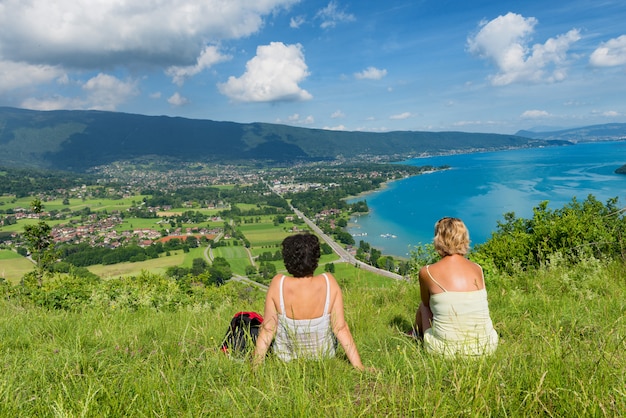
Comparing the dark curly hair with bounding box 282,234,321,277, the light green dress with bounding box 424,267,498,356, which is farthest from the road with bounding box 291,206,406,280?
the dark curly hair with bounding box 282,234,321,277

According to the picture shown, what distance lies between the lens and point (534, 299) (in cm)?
357

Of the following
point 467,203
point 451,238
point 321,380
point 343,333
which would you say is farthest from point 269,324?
point 467,203

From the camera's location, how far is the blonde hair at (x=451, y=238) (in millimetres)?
2957

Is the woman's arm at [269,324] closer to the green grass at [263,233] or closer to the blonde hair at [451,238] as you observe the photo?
the blonde hair at [451,238]

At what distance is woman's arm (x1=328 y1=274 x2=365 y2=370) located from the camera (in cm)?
241

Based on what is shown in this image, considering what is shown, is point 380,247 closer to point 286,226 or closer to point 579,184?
point 286,226

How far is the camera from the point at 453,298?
8.77 ft

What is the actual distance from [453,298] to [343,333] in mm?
897

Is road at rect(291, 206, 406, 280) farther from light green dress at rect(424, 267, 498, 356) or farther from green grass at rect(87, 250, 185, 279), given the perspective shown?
light green dress at rect(424, 267, 498, 356)

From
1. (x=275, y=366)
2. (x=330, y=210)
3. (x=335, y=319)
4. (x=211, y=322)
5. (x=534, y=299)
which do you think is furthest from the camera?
(x=330, y=210)

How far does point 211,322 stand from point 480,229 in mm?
48620

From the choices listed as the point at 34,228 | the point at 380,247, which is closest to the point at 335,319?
the point at 34,228

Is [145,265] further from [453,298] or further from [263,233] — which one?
[453,298]

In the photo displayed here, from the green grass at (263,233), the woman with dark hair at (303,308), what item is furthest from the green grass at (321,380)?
the green grass at (263,233)
